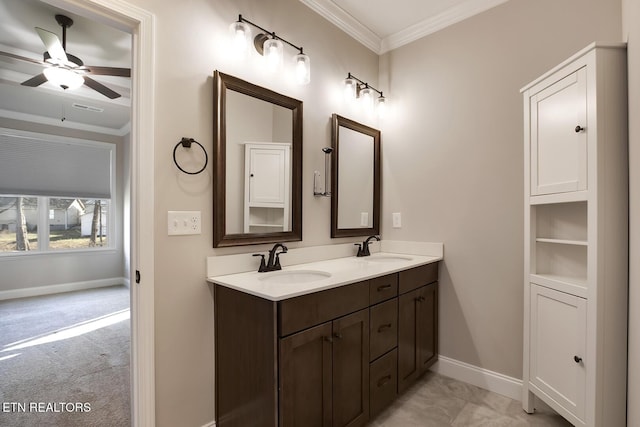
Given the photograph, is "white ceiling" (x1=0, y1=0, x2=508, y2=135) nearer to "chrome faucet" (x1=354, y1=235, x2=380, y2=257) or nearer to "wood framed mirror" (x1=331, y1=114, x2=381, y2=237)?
"wood framed mirror" (x1=331, y1=114, x2=381, y2=237)

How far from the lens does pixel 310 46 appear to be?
7.33ft

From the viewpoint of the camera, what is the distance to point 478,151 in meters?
2.27

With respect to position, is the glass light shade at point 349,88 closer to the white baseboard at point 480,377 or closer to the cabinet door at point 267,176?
the cabinet door at point 267,176

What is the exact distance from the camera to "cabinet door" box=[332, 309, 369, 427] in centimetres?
152

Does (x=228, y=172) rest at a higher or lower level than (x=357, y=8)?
lower

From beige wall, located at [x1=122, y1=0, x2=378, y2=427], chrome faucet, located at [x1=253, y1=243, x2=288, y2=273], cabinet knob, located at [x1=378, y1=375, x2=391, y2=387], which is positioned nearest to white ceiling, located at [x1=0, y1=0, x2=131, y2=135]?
beige wall, located at [x1=122, y1=0, x2=378, y2=427]

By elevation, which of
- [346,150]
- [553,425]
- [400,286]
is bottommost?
[553,425]

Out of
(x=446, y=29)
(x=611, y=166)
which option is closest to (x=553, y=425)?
(x=611, y=166)

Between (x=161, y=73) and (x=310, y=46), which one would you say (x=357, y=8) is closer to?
(x=310, y=46)

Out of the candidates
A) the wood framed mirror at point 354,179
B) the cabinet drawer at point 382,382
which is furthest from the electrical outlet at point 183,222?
the cabinet drawer at point 382,382

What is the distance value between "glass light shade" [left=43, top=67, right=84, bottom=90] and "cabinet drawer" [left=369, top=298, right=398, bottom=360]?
3.07 meters

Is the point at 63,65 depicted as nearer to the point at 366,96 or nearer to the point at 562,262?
the point at 366,96

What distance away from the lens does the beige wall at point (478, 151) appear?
6.70ft

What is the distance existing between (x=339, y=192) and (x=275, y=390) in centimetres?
150
